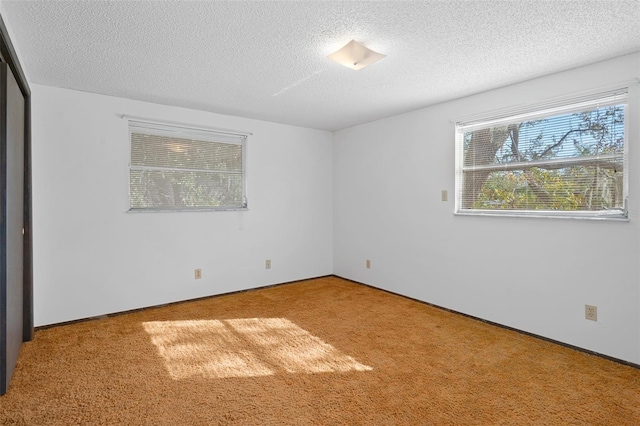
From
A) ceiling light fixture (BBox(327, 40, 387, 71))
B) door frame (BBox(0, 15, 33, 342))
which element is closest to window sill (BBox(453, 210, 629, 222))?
ceiling light fixture (BBox(327, 40, 387, 71))

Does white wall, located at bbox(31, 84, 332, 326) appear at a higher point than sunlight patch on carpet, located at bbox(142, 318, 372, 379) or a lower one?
higher

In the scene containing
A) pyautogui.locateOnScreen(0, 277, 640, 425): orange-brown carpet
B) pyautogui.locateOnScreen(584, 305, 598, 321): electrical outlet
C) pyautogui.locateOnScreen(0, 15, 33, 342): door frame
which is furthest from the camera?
pyautogui.locateOnScreen(0, 15, 33, 342): door frame

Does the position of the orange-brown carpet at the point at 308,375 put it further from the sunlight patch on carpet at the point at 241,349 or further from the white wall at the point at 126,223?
the white wall at the point at 126,223

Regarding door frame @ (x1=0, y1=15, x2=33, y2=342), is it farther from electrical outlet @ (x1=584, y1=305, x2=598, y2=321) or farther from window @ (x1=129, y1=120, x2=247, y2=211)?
electrical outlet @ (x1=584, y1=305, x2=598, y2=321)

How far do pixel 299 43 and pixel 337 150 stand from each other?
115 inches

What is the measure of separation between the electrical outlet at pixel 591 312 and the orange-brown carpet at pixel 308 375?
0.95 feet

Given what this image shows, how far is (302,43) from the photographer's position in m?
2.34

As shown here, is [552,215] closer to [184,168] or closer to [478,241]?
[478,241]

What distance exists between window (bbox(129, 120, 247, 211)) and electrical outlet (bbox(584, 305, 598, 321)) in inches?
142

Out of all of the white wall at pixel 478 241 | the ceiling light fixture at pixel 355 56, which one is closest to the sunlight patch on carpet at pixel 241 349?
the white wall at pixel 478 241

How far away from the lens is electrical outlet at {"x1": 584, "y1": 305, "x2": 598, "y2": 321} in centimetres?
266

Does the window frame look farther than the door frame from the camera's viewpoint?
Yes

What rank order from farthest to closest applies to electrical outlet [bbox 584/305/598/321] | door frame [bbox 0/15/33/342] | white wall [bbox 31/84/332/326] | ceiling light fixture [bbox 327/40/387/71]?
white wall [bbox 31/84/332/326]
door frame [bbox 0/15/33/342]
electrical outlet [bbox 584/305/598/321]
ceiling light fixture [bbox 327/40/387/71]

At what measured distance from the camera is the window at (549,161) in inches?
103
